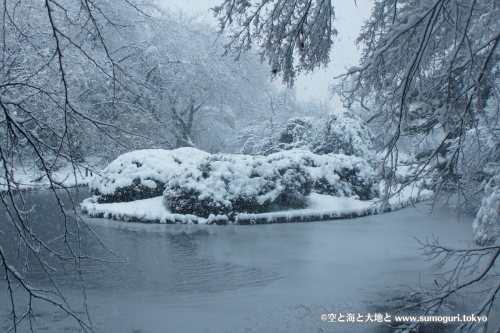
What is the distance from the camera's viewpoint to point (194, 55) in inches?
1000

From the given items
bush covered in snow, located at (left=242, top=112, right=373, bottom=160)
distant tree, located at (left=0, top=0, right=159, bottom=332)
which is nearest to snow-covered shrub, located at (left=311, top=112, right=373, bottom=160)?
bush covered in snow, located at (left=242, top=112, right=373, bottom=160)

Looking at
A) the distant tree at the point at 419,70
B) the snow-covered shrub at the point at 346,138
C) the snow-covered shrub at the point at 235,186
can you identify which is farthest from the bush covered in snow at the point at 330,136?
the distant tree at the point at 419,70

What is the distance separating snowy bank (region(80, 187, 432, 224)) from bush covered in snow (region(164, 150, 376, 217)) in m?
0.33

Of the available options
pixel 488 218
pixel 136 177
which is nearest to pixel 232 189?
pixel 136 177

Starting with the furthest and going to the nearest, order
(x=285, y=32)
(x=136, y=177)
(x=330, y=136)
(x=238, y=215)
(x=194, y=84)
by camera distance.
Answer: (x=194, y=84) → (x=330, y=136) → (x=136, y=177) → (x=238, y=215) → (x=285, y=32)

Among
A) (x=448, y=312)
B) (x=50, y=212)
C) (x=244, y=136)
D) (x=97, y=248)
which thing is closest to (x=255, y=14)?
(x=448, y=312)

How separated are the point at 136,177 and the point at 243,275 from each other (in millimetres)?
6890

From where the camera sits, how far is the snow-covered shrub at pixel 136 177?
1216cm

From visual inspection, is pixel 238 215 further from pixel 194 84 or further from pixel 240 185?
pixel 194 84

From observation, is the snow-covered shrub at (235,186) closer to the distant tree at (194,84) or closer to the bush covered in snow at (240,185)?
the bush covered in snow at (240,185)

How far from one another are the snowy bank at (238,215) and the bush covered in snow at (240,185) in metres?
0.33

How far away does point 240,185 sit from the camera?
1080 centimetres

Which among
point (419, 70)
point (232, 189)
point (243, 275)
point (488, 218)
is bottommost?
point (243, 275)

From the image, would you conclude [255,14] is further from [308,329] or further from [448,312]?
[448,312]
